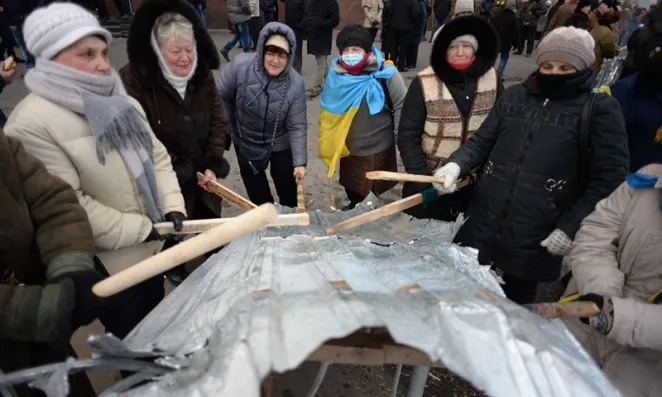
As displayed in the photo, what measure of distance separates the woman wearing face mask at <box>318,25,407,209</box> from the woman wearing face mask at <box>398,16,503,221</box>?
1.23 feet

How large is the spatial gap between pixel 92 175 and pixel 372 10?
8031 mm

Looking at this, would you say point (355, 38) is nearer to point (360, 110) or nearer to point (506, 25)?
point (360, 110)

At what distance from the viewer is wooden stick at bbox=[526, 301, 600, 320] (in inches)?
45.2

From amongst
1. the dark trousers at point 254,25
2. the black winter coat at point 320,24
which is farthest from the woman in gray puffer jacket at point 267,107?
the dark trousers at point 254,25

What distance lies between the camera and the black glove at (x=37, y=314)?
111cm

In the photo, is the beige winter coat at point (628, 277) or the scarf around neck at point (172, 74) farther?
the scarf around neck at point (172, 74)

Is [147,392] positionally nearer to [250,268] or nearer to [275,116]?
[250,268]

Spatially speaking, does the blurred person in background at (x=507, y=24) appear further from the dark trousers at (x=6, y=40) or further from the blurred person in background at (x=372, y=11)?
the dark trousers at (x=6, y=40)

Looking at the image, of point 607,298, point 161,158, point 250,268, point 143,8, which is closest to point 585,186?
point 607,298

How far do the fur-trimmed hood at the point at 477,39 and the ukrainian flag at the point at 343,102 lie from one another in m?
0.48

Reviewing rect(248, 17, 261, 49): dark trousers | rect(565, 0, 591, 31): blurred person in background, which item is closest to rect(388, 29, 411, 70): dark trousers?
rect(248, 17, 261, 49): dark trousers

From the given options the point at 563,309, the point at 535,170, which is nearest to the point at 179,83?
the point at 535,170

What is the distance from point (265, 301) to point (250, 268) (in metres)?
0.30

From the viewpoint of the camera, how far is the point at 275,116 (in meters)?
3.02
